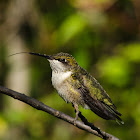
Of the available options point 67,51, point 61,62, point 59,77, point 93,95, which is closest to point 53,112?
point 59,77

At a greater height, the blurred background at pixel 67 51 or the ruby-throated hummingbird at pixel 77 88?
the blurred background at pixel 67 51

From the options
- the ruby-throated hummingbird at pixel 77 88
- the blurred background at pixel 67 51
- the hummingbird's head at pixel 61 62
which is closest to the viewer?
the ruby-throated hummingbird at pixel 77 88

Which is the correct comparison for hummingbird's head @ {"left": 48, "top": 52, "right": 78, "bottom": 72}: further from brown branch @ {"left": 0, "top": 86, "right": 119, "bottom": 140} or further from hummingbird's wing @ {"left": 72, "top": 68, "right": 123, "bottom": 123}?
brown branch @ {"left": 0, "top": 86, "right": 119, "bottom": 140}

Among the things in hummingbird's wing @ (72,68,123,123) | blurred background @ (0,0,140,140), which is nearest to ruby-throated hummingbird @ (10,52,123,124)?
hummingbird's wing @ (72,68,123,123)

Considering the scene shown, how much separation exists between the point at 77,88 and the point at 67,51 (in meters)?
1.84

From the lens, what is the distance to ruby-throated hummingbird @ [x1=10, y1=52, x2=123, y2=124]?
9.64 feet

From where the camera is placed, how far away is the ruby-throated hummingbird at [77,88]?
2938mm

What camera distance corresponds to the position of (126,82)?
166 inches

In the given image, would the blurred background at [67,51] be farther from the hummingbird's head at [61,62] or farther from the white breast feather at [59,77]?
the white breast feather at [59,77]

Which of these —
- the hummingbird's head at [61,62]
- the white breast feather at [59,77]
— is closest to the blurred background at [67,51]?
the hummingbird's head at [61,62]

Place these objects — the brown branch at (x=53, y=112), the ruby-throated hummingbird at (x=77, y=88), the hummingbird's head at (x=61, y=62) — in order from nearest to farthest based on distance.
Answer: the brown branch at (x=53, y=112) → the ruby-throated hummingbird at (x=77, y=88) → the hummingbird's head at (x=61, y=62)

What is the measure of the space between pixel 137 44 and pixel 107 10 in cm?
72

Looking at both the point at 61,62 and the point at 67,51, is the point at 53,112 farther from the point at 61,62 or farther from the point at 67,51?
the point at 67,51

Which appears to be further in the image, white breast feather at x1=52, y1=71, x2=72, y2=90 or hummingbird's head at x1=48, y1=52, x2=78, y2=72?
hummingbird's head at x1=48, y1=52, x2=78, y2=72
